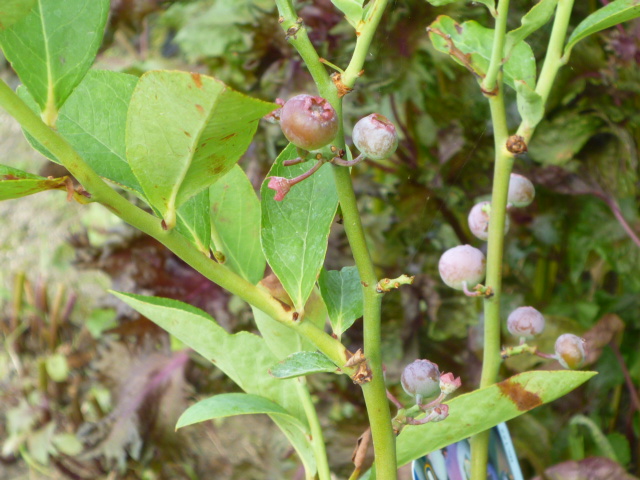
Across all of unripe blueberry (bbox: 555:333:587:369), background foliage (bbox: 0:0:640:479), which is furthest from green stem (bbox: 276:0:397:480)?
background foliage (bbox: 0:0:640:479)

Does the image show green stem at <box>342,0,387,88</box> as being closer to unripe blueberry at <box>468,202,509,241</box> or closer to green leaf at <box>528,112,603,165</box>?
unripe blueberry at <box>468,202,509,241</box>

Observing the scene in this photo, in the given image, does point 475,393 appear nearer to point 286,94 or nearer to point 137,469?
point 286,94

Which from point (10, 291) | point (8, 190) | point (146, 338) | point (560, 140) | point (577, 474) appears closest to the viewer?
point (8, 190)

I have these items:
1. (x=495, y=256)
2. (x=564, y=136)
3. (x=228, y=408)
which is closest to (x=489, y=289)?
(x=495, y=256)

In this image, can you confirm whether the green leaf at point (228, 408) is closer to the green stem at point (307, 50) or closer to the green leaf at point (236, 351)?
the green leaf at point (236, 351)

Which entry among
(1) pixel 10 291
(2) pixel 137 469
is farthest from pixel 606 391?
(1) pixel 10 291

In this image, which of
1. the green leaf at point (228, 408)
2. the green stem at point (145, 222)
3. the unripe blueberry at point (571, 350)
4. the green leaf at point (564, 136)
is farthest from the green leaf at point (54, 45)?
the green leaf at point (564, 136)

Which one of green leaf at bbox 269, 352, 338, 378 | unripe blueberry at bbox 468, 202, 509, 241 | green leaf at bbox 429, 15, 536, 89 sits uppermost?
green leaf at bbox 429, 15, 536, 89
